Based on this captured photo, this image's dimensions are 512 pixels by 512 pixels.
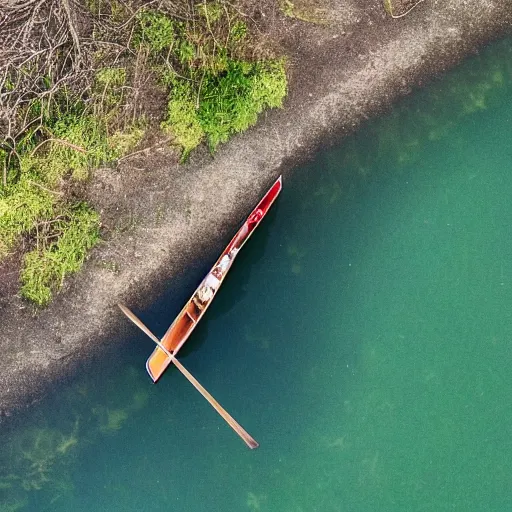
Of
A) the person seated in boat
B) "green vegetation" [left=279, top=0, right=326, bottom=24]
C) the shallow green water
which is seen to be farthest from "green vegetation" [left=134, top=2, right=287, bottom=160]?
the person seated in boat

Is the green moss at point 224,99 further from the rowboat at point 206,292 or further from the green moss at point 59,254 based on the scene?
the green moss at point 59,254

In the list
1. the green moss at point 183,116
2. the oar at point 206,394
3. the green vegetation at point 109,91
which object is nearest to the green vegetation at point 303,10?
the green vegetation at point 109,91

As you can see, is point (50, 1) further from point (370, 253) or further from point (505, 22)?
point (505, 22)

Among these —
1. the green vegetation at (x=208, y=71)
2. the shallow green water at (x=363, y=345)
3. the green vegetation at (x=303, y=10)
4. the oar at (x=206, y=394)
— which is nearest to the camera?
the oar at (x=206, y=394)

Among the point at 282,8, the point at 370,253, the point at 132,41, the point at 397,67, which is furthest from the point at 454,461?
the point at 132,41

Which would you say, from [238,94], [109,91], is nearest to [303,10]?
[238,94]

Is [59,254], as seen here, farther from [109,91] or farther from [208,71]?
[208,71]

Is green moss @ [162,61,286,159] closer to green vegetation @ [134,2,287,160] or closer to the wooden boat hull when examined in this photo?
green vegetation @ [134,2,287,160]
